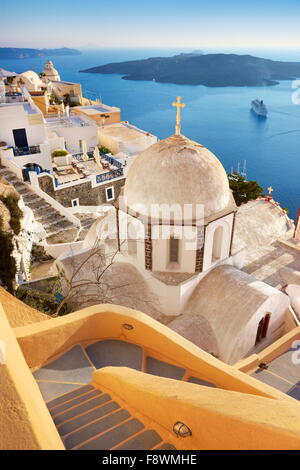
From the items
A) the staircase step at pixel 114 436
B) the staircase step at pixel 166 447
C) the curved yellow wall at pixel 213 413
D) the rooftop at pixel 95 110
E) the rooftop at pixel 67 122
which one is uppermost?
the curved yellow wall at pixel 213 413

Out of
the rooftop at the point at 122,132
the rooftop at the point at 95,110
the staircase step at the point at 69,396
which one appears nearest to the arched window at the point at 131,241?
the staircase step at the point at 69,396

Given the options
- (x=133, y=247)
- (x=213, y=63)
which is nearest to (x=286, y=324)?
(x=133, y=247)

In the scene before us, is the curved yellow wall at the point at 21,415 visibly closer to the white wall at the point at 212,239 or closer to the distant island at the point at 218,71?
the white wall at the point at 212,239

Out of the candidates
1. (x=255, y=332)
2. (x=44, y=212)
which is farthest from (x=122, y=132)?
(x=255, y=332)

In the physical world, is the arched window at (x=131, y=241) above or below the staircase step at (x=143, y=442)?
below

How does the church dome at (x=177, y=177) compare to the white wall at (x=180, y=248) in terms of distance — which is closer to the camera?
the church dome at (x=177, y=177)

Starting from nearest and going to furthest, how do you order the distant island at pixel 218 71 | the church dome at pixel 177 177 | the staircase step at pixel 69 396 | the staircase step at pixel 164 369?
1. the staircase step at pixel 69 396
2. the staircase step at pixel 164 369
3. the church dome at pixel 177 177
4. the distant island at pixel 218 71

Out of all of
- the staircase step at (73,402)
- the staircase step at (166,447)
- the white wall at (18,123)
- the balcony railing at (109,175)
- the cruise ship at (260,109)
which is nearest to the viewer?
the staircase step at (166,447)
